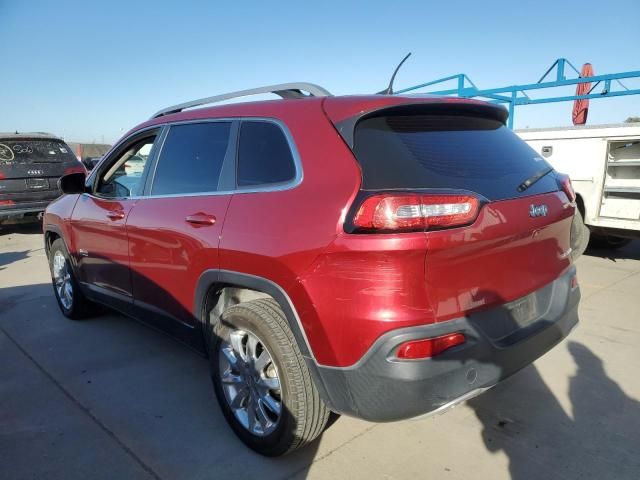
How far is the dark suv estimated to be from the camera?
→ 8898 millimetres

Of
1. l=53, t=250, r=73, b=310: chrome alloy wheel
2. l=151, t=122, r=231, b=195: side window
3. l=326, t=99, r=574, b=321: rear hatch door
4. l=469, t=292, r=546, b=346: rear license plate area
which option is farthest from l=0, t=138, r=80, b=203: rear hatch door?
l=469, t=292, r=546, b=346: rear license plate area

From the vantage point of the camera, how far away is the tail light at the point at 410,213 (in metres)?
1.91

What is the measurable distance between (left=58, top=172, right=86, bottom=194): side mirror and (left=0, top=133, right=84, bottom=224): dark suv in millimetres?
5961

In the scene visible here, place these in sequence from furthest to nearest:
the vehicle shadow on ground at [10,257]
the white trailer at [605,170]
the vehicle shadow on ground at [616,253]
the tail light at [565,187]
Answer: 1. the vehicle shadow on ground at [10,257]
2. the vehicle shadow on ground at [616,253]
3. the white trailer at [605,170]
4. the tail light at [565,187]

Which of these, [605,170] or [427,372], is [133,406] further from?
[605,170]

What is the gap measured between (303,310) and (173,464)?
1.16 meters

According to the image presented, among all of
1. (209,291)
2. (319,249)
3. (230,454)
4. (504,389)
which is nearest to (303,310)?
(319,249)

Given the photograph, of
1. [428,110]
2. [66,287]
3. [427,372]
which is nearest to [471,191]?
[428,110]

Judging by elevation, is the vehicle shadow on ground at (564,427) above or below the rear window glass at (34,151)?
below

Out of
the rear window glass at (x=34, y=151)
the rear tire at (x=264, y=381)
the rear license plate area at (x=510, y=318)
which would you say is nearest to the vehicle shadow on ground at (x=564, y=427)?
the rear license plate area at (x=510, y=318)

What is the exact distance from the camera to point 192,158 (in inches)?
120

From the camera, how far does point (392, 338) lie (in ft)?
6.22

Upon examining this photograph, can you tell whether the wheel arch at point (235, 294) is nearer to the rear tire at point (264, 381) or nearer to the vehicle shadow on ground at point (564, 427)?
the rear tire at point (264, 381)

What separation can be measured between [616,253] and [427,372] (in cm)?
672
